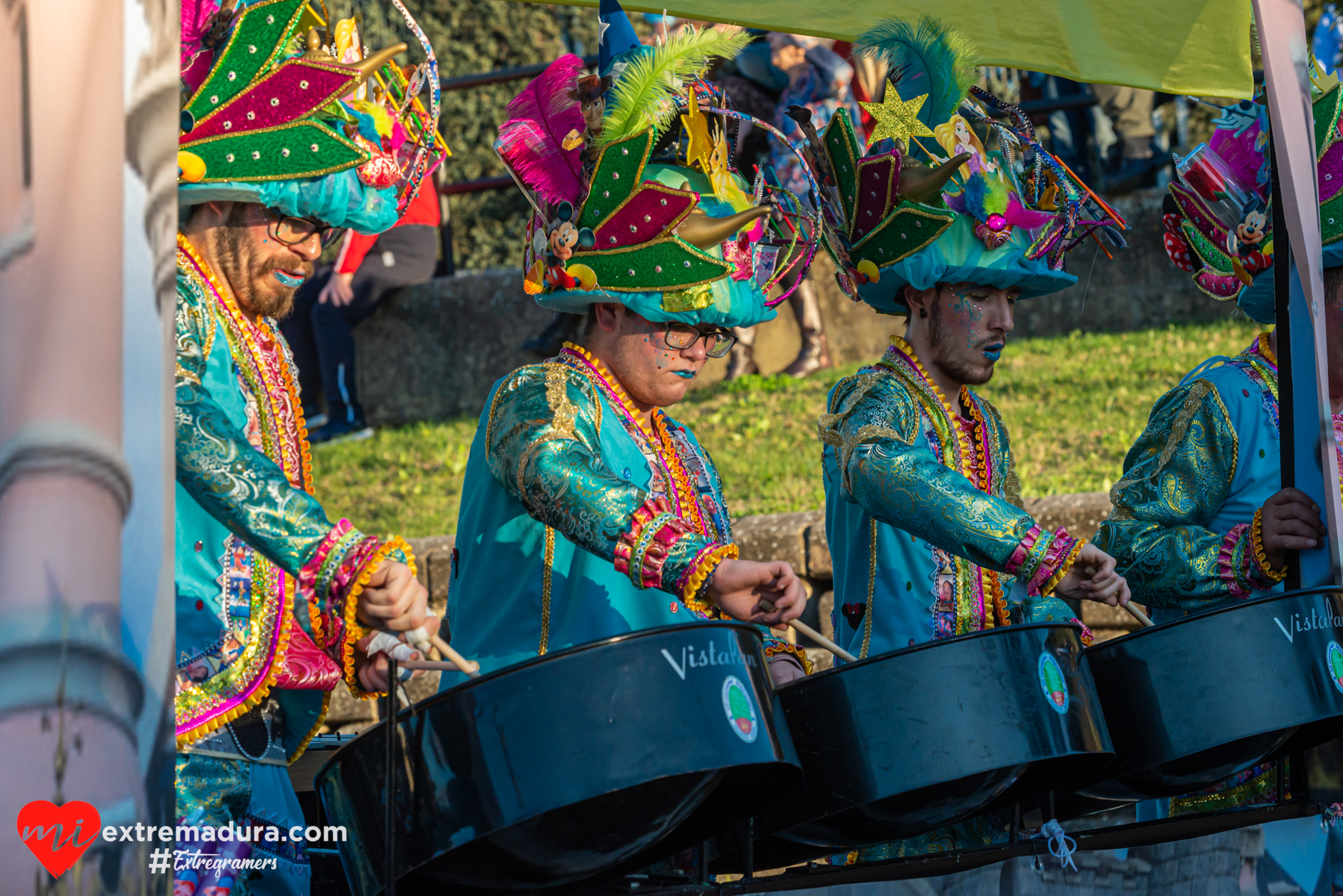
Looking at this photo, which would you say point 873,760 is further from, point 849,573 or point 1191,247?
point 1191,247

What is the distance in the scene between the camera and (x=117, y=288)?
1321mm

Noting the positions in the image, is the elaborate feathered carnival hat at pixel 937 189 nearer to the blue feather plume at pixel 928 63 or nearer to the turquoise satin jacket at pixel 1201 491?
the blue feather plume at pixel 928 63

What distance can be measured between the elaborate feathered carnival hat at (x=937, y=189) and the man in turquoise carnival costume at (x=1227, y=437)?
28cm

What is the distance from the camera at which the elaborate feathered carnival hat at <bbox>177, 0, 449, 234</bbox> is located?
6.48 feet

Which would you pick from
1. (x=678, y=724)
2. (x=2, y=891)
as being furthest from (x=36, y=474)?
(x=678, y=724)

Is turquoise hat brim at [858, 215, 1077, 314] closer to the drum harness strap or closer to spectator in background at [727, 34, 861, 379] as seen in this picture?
the drum harness strap

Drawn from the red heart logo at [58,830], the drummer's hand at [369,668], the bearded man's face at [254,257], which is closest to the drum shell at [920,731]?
the drummer's hand at [369,668]

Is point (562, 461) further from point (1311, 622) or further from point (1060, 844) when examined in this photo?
point (1311, 622)

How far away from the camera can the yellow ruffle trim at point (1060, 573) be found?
7.01ft

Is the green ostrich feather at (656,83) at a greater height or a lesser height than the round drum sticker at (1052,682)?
greater

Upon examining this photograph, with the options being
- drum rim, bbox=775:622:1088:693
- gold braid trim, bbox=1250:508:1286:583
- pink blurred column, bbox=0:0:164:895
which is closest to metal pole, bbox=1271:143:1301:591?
gold braid trim, bbox=1250:508:1286:583

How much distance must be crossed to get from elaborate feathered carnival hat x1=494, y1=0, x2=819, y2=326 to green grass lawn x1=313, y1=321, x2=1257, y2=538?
8.11ft

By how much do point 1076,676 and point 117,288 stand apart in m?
1.28

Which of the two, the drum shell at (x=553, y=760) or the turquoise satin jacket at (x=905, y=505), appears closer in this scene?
the drum shell at (x=553, y=760)
